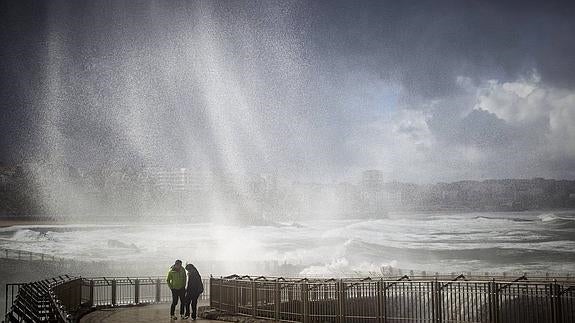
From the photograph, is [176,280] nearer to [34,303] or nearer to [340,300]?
[34,303]

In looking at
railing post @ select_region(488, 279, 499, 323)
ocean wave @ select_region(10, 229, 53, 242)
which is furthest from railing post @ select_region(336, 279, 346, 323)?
ocean wave @ select_region(10, 229, 53, 242)

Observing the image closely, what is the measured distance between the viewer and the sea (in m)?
43.1

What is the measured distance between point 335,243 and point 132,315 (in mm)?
32070

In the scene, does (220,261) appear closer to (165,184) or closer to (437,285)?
(165,184)

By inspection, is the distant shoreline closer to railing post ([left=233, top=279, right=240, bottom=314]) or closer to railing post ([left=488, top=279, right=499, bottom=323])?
railing post ([left=233, top=279, right=240, bottom=314])

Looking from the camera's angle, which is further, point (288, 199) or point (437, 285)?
point (288, 199)

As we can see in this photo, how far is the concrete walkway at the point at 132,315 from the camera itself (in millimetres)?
19922

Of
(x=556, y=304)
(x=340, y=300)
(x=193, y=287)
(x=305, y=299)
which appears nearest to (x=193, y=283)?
(x=193, y=287)

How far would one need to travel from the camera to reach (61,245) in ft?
165

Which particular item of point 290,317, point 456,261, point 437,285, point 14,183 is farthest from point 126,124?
point 437,285

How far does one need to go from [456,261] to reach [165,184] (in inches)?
1179

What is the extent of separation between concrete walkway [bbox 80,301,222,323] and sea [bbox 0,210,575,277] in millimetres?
24289

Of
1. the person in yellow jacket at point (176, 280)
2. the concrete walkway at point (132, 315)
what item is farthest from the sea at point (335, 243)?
the person in yellow jacket at point (176, 280)

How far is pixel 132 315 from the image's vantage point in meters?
21.6
